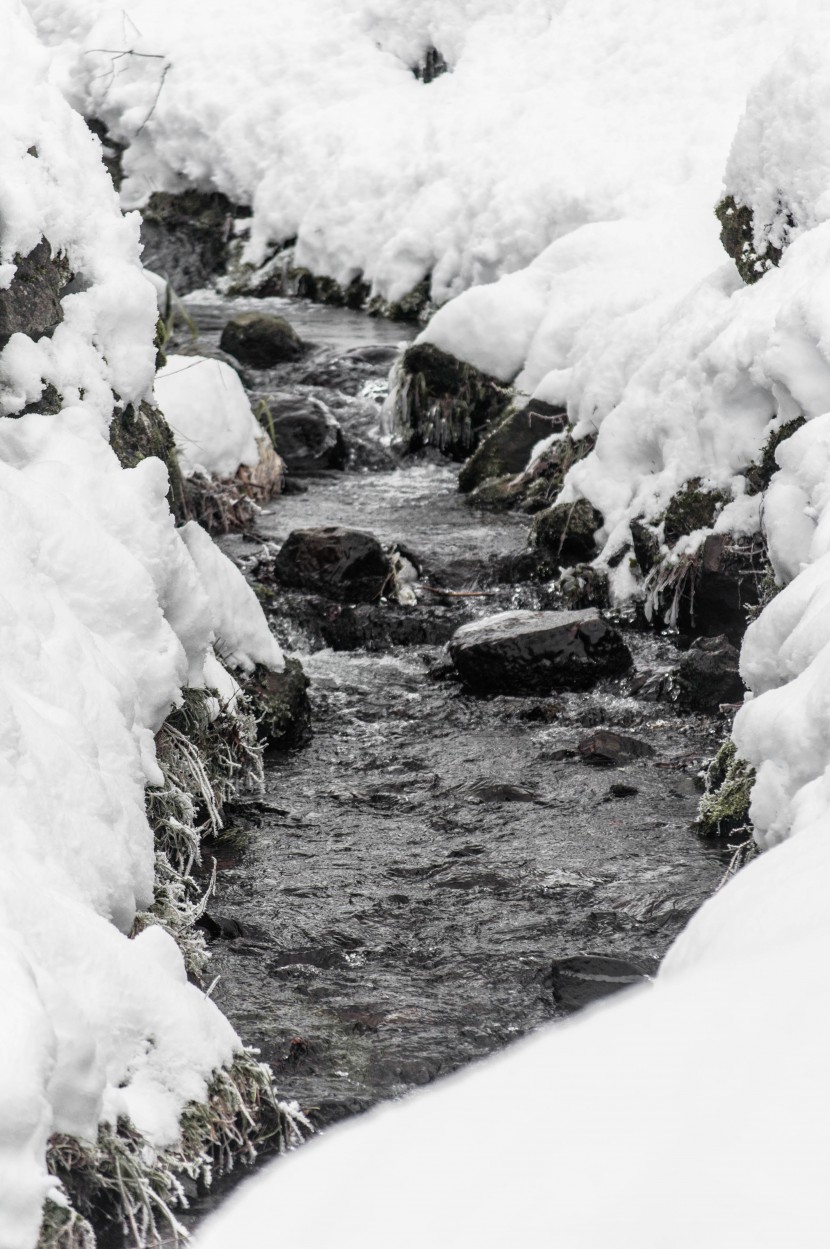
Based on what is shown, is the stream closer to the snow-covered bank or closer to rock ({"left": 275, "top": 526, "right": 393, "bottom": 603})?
rock ({"left": 275, "top": 526, "right": 393, "bottom": 603})

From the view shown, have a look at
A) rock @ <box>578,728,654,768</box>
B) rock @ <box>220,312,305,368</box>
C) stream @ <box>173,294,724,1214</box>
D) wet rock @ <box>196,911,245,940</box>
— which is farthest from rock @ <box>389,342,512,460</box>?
wet rock @ <box>196,911,245,940</box>

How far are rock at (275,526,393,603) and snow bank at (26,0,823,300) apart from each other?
4.69 m

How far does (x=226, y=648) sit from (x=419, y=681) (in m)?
1.34

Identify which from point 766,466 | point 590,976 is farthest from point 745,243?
point 590,976

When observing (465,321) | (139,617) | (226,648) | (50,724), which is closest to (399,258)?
(465,321)

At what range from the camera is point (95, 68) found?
62.3 ft

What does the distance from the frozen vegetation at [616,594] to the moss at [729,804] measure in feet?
1.09

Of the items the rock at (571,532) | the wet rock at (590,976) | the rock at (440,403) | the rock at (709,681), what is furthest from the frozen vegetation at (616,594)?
the rock at (709,681)

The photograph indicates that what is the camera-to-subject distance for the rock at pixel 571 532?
8.05m

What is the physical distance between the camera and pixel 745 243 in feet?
24.2

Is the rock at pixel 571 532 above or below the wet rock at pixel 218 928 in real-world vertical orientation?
below

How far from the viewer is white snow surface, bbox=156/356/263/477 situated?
8922 millimetres

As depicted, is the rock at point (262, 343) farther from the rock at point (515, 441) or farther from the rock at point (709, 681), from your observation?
the rock at point (709, 681)

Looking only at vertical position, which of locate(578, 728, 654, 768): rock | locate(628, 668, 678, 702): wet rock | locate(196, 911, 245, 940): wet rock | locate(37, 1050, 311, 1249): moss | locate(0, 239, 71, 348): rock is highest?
locate(0, 239, 71, 348): rock
